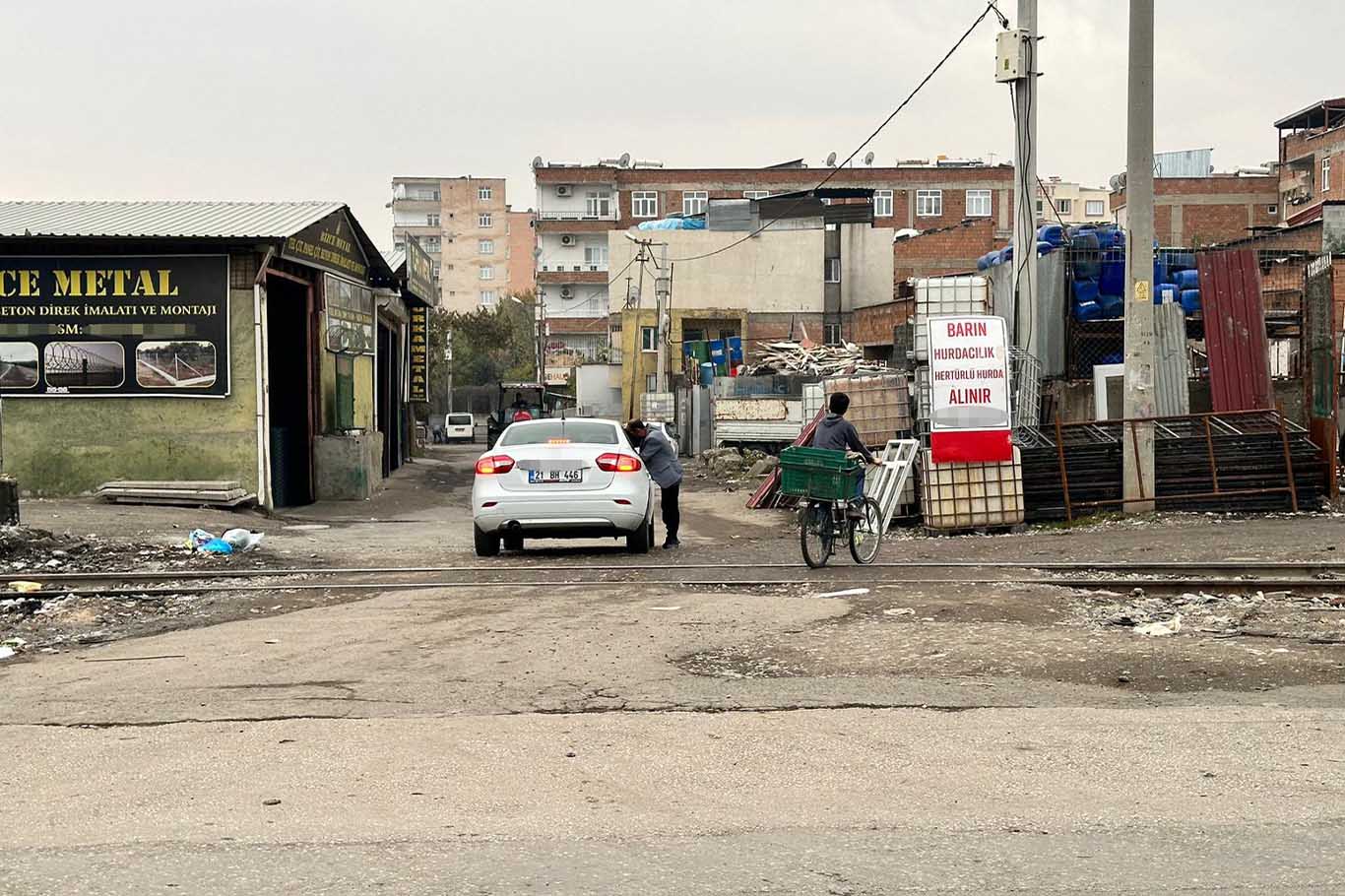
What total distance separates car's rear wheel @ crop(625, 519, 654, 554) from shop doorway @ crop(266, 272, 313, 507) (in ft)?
38.6

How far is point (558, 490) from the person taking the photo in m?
16.0

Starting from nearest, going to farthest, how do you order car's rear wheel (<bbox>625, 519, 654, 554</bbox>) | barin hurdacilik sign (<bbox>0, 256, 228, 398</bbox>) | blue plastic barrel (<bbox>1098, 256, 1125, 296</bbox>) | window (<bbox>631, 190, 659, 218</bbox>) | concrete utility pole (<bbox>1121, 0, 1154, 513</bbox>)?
car's rear wheel (<bbox>625, 519, 654, 554</bbox>)
concrete utility pole (<bbox>1121, 0, 1154, 513</bbox>)
barin hurdacilik sign (<bbox>0, 256, 228, 398</bbox>)
blue plastic barrel (<bbox>1098, 256, 1125, 296</bbox>)
window (<bbox>631, 190, 659, 218</bbox>)

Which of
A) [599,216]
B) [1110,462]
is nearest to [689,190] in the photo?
[599,216]

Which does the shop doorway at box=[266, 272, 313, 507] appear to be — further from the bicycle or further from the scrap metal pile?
the bicycle

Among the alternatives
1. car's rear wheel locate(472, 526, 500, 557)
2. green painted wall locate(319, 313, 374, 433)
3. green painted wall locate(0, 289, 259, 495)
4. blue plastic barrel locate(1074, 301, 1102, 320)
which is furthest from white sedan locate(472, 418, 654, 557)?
green painted wall locate(319, 313, 374, 433)

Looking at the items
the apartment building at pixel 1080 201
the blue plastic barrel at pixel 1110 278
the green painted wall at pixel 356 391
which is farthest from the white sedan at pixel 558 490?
the apartment building at pixel 1080 201

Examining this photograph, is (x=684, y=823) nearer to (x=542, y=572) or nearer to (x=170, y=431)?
(x=542, y=572)

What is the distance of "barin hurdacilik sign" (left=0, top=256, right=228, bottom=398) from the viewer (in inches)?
942

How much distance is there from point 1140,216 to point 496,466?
28.8 ft

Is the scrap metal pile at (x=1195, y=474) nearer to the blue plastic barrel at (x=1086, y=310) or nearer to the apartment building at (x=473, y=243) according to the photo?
the blue plastic barrel at (x=1086, y=310)

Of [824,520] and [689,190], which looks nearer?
[824,520]

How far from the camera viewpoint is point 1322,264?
2164 cm

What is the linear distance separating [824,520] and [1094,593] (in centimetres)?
277

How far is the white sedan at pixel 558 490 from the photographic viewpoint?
15.9 m
